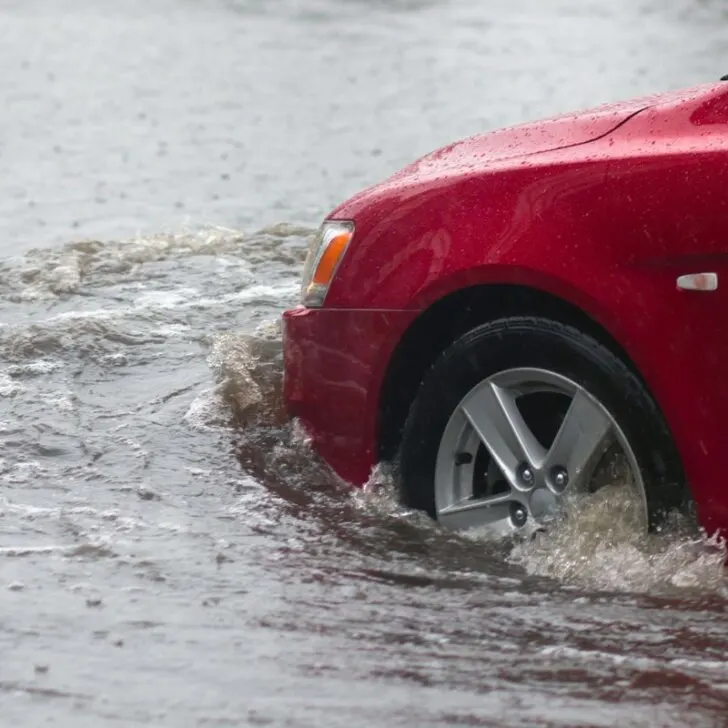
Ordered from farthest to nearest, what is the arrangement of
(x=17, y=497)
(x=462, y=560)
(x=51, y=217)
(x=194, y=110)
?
(x=194, y=110), (x=51, y=217), (x=17, y=497), (x=462, y=560)

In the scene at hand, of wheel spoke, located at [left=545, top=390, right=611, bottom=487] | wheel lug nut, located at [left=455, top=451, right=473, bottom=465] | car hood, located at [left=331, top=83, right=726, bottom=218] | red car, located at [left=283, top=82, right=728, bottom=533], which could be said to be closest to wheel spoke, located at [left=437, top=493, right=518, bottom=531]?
red car, located at [left=283, top=82, right=728, bottom=533]

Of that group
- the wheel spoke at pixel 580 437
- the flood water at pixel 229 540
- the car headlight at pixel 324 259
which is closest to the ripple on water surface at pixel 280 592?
the flood water at pixel 229 540

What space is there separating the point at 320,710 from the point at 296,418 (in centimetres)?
177

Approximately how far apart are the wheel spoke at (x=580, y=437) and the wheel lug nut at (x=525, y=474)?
0.42 feet

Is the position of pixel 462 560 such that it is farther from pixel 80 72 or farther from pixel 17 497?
pixel 80 72

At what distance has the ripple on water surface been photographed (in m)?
3.47

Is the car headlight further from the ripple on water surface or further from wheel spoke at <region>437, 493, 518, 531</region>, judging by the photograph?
wheel spoke at <region>437, 493, 518, 531</region>

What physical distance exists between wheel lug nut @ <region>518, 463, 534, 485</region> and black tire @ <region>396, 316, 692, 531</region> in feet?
0.90

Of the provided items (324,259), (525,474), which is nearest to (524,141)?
(324,259)

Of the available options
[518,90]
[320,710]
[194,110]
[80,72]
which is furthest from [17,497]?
[80,72]

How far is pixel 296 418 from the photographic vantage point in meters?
5.07

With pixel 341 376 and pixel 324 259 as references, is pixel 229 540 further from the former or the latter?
pixel 324 259

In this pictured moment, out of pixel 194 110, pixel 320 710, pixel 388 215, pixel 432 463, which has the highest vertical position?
pixel 194 110

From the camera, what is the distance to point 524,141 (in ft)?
15.3
